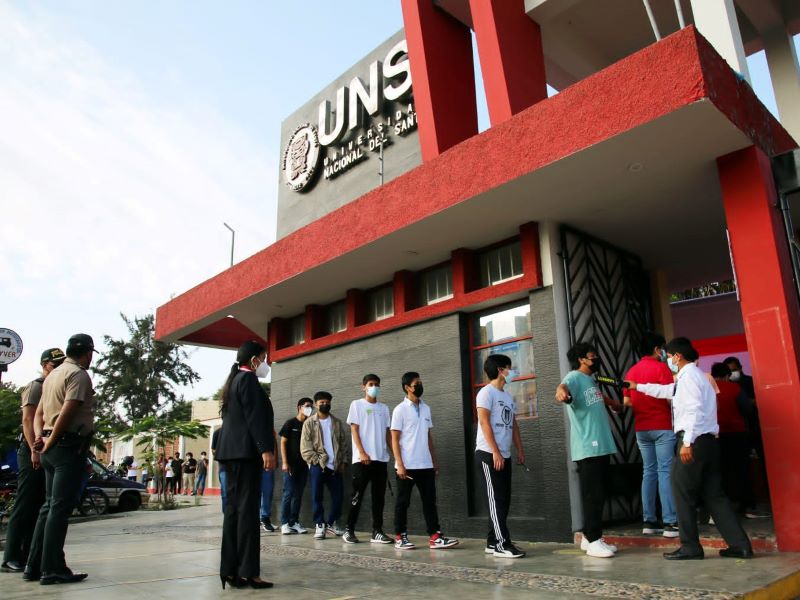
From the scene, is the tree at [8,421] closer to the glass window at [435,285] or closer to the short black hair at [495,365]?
the glass window at [435,285]

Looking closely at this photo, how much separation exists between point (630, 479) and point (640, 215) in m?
3.06

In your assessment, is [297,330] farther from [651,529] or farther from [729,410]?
[729,410]

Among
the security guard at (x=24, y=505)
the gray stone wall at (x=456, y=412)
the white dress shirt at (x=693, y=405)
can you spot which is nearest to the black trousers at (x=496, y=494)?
the gray stone wall at (x=456, y=412)

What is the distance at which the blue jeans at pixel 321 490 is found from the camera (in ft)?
26.2

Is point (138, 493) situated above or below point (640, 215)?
below

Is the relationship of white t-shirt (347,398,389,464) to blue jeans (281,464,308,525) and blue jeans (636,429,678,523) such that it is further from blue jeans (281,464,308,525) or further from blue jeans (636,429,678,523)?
blue jeans (636,429,678,523)

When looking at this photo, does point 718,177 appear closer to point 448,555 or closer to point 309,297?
point 448,555

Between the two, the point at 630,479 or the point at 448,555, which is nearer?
the point at 448,555

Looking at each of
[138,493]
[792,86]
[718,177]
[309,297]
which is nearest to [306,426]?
[309,297]

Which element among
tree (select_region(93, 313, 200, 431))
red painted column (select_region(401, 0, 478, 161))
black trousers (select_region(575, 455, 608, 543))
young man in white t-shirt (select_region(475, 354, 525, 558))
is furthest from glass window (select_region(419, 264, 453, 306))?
tree (select_region(93, 313, 200, 431))

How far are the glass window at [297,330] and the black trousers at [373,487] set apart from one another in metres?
4.23

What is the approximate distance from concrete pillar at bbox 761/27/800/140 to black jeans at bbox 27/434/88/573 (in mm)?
10259

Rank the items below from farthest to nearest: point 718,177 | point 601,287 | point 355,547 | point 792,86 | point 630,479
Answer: point 792,86 → point 601,287 → point 630,479 → point 355,547 → point 718,177

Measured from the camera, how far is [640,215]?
24.7 ft
